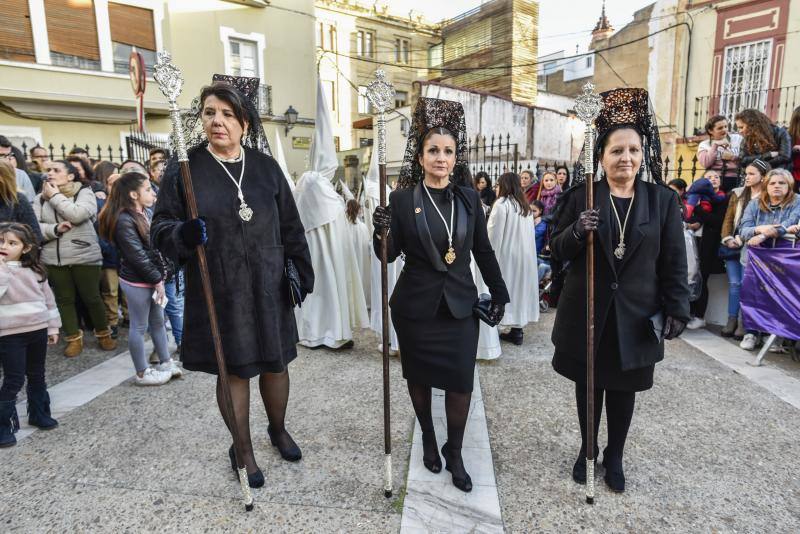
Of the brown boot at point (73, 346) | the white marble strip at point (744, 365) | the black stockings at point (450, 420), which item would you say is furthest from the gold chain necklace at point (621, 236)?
the brown boot at point (73, 346)

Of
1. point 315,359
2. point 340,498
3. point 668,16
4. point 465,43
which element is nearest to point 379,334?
point 315,359

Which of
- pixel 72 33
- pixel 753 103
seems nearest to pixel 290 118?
pixel 72 33

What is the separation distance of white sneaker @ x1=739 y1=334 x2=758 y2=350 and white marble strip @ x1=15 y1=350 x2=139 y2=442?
251 inches

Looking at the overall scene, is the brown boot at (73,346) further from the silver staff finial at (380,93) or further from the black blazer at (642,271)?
the black blazer at (642,271)

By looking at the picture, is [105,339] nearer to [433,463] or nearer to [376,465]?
[376,465]

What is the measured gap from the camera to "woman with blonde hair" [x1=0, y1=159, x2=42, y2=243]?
12.6ft

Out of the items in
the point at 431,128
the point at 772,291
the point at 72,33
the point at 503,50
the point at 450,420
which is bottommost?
the point at 450,420

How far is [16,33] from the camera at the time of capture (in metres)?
11.5

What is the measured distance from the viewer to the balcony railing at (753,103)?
11836mm

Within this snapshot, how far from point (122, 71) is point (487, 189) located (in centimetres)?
1210

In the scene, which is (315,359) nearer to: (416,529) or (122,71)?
(416,529)

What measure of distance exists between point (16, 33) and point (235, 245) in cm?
1391

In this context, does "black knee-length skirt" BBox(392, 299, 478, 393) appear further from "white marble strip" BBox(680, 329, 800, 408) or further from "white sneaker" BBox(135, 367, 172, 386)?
"white marble strip" BBox(680, 329, 800, 408)

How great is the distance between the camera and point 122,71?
13.1 meters
